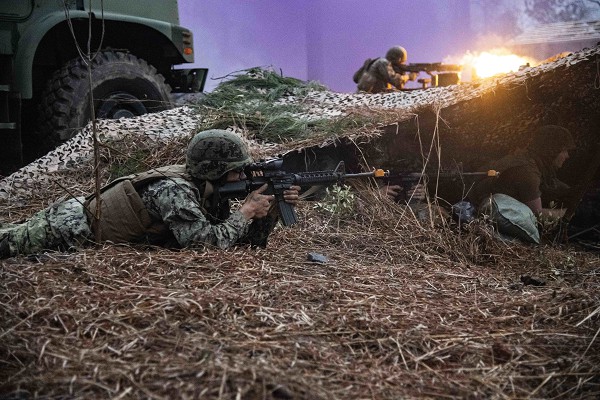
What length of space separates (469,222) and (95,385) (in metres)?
3.99

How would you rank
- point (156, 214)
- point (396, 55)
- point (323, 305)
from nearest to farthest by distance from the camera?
point (323, 305)
point (156, 214)
point (396, 55)

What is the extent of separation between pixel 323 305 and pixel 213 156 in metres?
1.42

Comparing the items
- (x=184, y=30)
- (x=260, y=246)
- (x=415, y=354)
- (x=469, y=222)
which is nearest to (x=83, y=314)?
(x=415, y=354)

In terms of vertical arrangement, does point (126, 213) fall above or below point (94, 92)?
below

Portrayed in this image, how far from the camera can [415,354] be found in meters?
2.63

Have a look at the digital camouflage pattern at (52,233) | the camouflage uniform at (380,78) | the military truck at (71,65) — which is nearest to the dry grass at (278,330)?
the digital camouflage pattern at (52,233)

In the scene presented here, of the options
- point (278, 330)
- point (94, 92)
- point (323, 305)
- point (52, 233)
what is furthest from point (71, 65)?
point (278, 330)

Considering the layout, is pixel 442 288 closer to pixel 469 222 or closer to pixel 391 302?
pixel 391 302

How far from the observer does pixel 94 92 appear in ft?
22.9

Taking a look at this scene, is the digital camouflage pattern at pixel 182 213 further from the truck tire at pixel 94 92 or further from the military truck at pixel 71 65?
the truck tire at pixel 94 92

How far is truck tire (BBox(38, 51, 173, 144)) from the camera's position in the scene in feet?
22.4

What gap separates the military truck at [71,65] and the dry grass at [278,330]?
10.9 ft

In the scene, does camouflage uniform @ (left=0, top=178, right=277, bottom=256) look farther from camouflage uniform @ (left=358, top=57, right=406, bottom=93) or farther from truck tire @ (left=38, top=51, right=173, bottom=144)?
camouflage uniform @ (left=358, top=57, right=406, bottom=93)

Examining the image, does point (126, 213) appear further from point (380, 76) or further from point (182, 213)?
point (380, 76)
